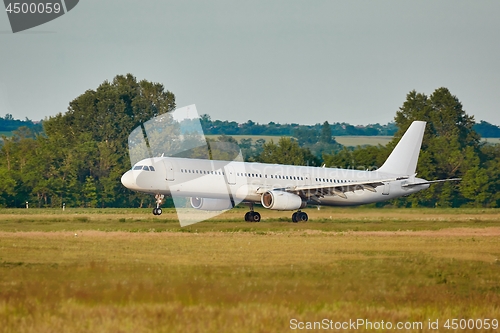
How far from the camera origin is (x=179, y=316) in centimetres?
1316

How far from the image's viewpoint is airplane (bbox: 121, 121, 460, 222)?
37875mm

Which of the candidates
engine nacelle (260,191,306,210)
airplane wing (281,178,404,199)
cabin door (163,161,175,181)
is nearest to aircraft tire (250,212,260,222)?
engine nacelle (260,191,306,210)

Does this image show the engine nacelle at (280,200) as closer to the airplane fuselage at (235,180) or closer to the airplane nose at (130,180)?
the airplane fuselage at (235,180)

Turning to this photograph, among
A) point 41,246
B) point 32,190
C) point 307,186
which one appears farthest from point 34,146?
point 41,246

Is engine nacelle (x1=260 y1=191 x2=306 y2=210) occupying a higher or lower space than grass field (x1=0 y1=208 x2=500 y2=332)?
higher

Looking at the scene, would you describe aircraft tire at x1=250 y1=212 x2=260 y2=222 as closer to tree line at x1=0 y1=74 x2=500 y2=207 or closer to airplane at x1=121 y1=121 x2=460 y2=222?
airplane at x1=121 y1=121 x2=460 y2=222

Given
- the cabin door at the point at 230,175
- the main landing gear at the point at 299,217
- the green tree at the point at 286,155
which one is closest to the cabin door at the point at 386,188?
the main landing gear at the point at 299,217

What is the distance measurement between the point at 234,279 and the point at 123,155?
67.9 metres

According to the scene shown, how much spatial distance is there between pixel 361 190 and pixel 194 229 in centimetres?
1428

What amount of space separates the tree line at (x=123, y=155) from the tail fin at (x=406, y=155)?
59.5 feet

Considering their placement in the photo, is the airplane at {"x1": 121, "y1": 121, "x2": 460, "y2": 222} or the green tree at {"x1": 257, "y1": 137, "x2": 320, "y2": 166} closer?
the airplane at {"x1": 121, "y1": 121, "x2": 460, "y2": 222}

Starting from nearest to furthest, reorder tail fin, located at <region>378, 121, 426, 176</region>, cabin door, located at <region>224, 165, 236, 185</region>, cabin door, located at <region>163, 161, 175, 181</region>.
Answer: cabin door, located at <region>163, 161, 175, 181</region> < cabin door, located at <region>224, 165, 236, 185</region> < tail fin, located at <region>378, 121, 426, 176</region>

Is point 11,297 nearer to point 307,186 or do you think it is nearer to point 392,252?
point 392,252

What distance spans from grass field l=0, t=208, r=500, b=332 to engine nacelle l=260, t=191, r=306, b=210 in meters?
6.45
